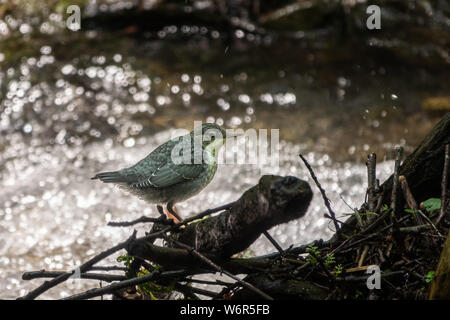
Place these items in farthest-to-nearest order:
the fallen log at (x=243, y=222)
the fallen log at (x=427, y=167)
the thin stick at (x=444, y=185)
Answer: the fallen log at (x=427, y=167), the thin stick at (x=444, y=185), the fallen log at (x=243, y=222)

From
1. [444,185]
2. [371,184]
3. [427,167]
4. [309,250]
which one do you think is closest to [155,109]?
[371,184]

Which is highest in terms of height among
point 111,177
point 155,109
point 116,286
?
point 155,109

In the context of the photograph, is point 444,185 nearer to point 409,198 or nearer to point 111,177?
point 409,198

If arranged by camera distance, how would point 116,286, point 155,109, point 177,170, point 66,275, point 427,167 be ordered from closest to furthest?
point 66,275
point 116,286
point 427,167
point 177,170
point 155,109

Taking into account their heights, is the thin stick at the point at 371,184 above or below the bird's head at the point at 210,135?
below

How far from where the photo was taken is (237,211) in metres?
2.50

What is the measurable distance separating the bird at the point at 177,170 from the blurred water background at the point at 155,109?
1.11 metres

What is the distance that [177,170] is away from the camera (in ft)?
12.4

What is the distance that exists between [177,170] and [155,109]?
4335 mm

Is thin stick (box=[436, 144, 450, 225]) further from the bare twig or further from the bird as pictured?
the bird

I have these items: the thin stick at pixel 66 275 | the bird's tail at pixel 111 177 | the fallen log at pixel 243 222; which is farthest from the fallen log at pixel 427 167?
the bird's tail at pixel 111 177

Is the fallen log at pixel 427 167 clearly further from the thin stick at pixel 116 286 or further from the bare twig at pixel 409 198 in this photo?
the thin stick at pixel 116 286

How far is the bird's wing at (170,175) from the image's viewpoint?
12.3ft

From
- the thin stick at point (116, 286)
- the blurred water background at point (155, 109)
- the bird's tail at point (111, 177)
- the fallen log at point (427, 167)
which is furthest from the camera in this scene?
the blurred water background at point (155, 109)
